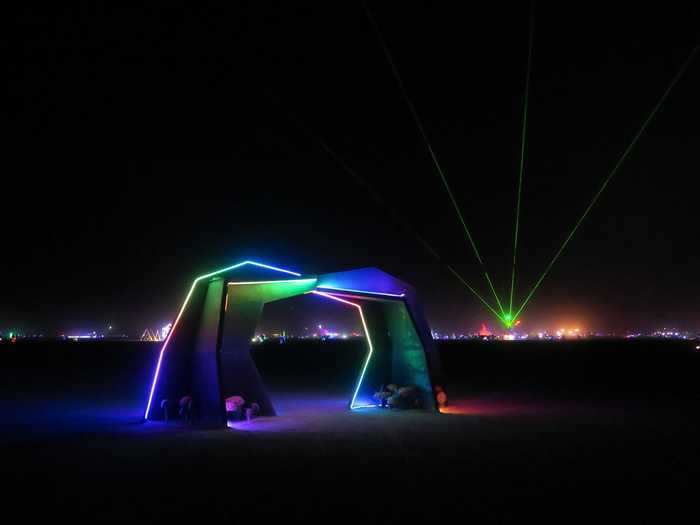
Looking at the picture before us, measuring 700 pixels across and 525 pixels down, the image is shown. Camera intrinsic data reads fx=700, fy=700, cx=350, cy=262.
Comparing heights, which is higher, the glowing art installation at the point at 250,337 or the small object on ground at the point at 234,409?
the glowing art installation at the point at 250,337

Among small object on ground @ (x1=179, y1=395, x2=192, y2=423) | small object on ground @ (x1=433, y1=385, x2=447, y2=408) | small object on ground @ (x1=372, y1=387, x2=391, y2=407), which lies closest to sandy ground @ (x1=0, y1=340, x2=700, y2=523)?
small object on ground @ (x1=179, y1=395, x2=192, y2=423)

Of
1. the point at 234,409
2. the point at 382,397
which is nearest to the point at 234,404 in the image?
the point at 234,409

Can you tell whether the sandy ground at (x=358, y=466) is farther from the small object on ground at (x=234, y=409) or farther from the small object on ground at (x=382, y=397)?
the small object on ground at (x=382, y=397)

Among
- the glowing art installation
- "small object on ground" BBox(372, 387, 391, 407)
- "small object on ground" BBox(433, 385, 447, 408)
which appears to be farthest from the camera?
"small object on ground" BBox(372, 387, 391, 407)

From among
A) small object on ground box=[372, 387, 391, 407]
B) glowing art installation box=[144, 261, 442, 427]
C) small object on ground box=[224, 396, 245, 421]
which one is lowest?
small object on ground box=[372, 387, 391, 407]

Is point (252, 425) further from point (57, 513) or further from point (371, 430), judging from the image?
point (57, 513)

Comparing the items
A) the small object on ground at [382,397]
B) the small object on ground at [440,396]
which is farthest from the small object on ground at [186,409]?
the small object on ground at [440,396]

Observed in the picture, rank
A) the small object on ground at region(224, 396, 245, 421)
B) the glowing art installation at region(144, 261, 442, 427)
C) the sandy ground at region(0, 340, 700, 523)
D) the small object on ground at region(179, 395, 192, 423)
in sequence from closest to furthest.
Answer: the sandy ground at region(0, 340, 700, 523), the small object on ground at region(179, 395, 192, 423), the glowing art installation at region(144, 261, 442, 427), the small object on ground at region(224, 396, 245, 421)

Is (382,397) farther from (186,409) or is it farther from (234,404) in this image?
(186,409)

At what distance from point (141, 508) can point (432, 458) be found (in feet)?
16.6

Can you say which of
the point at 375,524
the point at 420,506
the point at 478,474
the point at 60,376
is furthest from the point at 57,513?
the point at 60,376

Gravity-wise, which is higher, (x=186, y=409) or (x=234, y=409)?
(x=186, y=409)

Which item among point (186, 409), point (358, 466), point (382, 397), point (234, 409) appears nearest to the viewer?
point (358, 466)

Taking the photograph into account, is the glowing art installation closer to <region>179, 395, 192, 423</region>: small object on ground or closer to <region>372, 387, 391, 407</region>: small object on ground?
<region>179, 395, 192, 423</region>: small object on ground
